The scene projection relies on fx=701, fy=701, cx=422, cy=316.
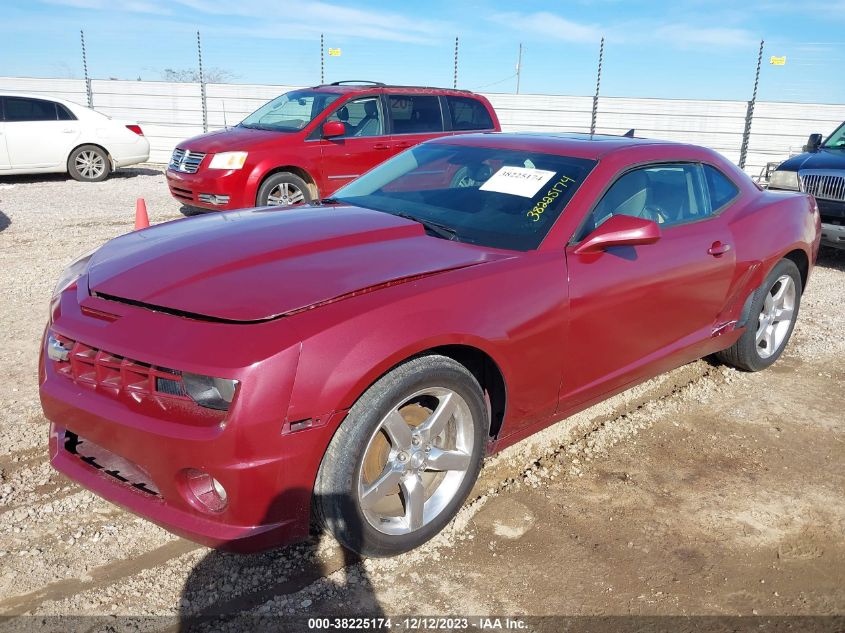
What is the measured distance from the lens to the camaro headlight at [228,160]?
26.5ft

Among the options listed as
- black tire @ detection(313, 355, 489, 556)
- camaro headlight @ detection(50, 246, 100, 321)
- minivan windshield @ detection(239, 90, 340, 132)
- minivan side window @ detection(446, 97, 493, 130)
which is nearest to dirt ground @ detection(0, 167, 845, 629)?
black tire @ detection(313, 355, 489, 556)

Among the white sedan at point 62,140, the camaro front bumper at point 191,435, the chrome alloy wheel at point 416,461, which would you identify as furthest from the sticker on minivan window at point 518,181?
the white sedan at point 62,140

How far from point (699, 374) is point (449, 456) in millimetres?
2668

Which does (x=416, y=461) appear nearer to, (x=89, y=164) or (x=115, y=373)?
(x=115, y=373)

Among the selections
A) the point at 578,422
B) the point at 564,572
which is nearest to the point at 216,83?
the point at 578,422

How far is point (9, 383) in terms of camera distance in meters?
4.08

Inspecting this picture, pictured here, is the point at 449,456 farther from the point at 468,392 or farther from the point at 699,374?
the point at 699,374

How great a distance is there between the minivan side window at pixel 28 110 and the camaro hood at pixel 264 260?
411 inches

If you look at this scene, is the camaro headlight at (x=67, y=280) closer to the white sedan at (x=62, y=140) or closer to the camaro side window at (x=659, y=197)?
the camaro side window at (x=659, y=197)

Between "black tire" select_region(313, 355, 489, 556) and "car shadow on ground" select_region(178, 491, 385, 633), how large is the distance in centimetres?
13

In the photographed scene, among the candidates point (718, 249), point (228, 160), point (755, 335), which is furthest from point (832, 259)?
point (228, 160)

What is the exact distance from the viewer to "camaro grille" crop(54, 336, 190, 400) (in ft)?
7.25

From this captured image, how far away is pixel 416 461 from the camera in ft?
8.73

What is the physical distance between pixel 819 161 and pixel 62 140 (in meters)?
11.6
